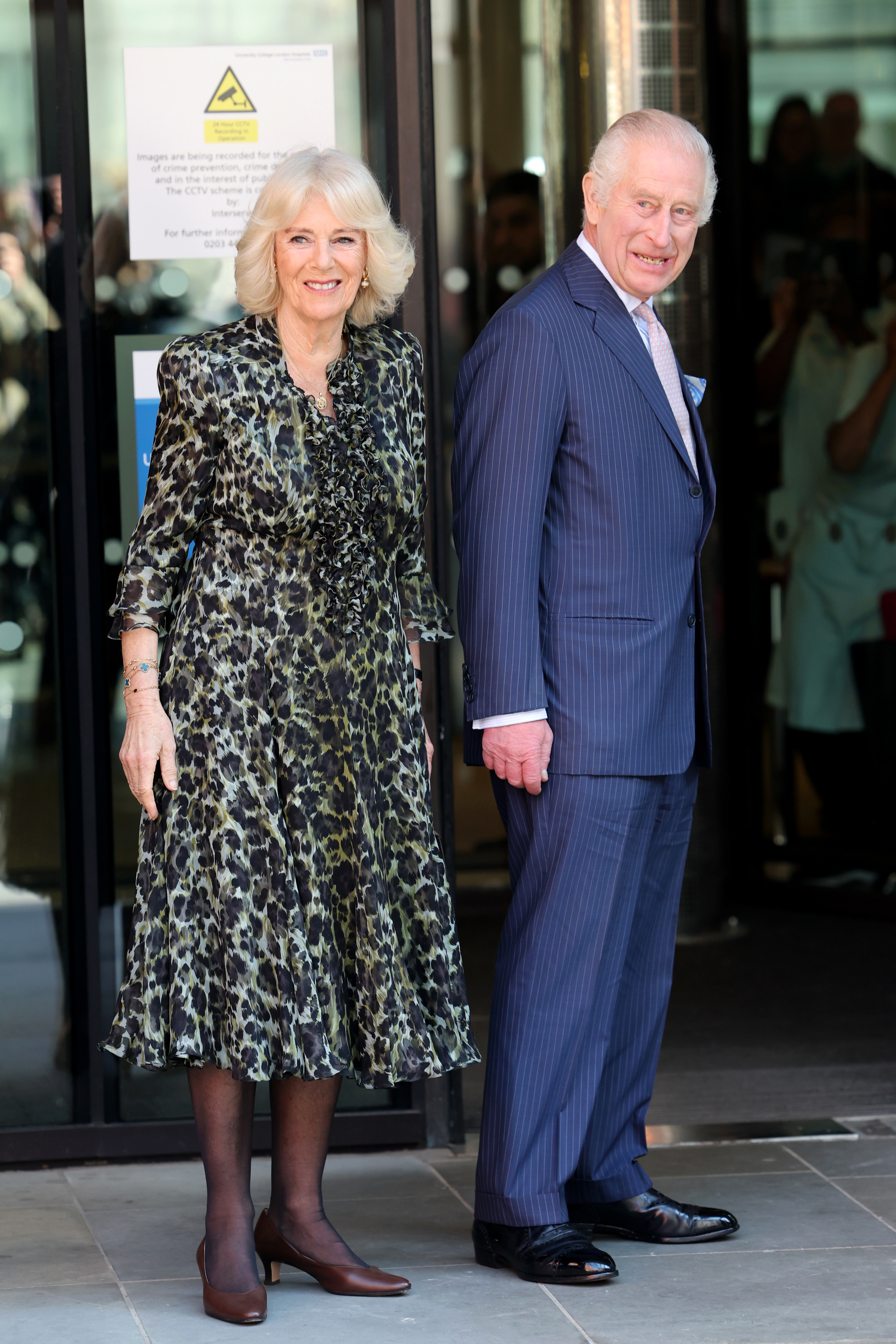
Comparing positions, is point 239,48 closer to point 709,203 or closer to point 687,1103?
point 709,203

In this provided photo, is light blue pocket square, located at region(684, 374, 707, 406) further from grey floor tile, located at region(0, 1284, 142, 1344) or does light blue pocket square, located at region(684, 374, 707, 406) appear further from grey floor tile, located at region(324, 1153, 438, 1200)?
grey floor tile, located at region(0, 1284, 142, 1344)

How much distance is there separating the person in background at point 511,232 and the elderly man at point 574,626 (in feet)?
14.7

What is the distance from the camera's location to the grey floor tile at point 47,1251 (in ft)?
11.3

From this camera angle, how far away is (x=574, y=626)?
3.38 metres

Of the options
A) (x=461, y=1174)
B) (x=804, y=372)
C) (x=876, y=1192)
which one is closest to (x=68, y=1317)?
(x=461, y=1174)

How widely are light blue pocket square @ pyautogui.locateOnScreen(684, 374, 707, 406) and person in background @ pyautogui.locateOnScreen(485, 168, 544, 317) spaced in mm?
4343

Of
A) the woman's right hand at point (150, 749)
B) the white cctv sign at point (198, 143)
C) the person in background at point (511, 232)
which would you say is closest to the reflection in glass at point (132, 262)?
the white cctv sign at point (198, 143)

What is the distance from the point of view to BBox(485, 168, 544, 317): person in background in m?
7.89

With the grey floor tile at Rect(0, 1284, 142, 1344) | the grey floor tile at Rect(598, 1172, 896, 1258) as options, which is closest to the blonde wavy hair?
the grey floor tile at Rect(0, 1284, 142, 1344)

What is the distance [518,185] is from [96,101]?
3.98 metres

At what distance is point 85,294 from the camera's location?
13.6ft

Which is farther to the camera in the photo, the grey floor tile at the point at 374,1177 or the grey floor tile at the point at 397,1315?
the grey floor tile at the point at 374,1177

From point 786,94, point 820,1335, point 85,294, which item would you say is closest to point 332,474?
point 85,294

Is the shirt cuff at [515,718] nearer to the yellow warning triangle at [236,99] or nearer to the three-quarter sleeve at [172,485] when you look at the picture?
the three-quarter sleeve at [172,485]
